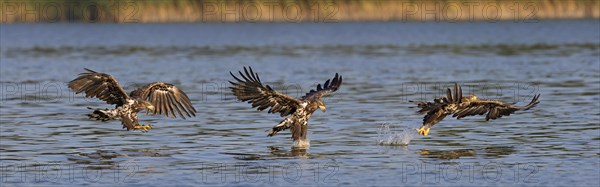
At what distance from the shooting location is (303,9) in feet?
414

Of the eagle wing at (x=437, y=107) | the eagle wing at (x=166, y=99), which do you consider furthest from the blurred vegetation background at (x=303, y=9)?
the eagle wing at (x=437, y=107)

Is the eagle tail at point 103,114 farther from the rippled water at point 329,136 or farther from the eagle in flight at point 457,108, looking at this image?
the eagle in flight at point 457,108

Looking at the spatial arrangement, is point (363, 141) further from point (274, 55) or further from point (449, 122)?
point (274, 55)

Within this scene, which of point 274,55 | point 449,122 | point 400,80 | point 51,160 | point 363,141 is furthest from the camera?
point 274,55

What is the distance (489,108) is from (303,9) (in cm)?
10512

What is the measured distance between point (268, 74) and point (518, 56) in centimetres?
1711

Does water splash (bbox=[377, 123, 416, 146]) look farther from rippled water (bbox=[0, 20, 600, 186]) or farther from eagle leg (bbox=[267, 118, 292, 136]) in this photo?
eagle leg (bbox=[267, 118, 292, 136])

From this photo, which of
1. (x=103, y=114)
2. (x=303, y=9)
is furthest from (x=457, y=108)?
(x=303, y=9)

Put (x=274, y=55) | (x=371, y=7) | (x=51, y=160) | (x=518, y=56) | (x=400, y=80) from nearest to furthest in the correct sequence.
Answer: (x=51, y=160) < (x=400, y=80) < (x=518, y=56) < (x=274, y=55) < (x=371, y=7)

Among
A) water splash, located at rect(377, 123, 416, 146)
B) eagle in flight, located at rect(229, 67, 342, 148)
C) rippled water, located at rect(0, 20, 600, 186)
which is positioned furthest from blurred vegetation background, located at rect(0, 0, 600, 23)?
eagle in flight, located at rect(229, 67, 342, 148)

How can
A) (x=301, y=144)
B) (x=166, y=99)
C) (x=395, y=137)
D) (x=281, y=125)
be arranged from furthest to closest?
(x=395, y=137) → (x=301, y=144) → (x=166, y=99) → (x=281, y=125)

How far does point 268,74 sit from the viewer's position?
4531 cm

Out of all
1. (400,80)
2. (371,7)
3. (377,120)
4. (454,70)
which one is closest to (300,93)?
(400,80)

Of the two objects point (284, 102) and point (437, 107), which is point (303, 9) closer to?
point (284, 102)
